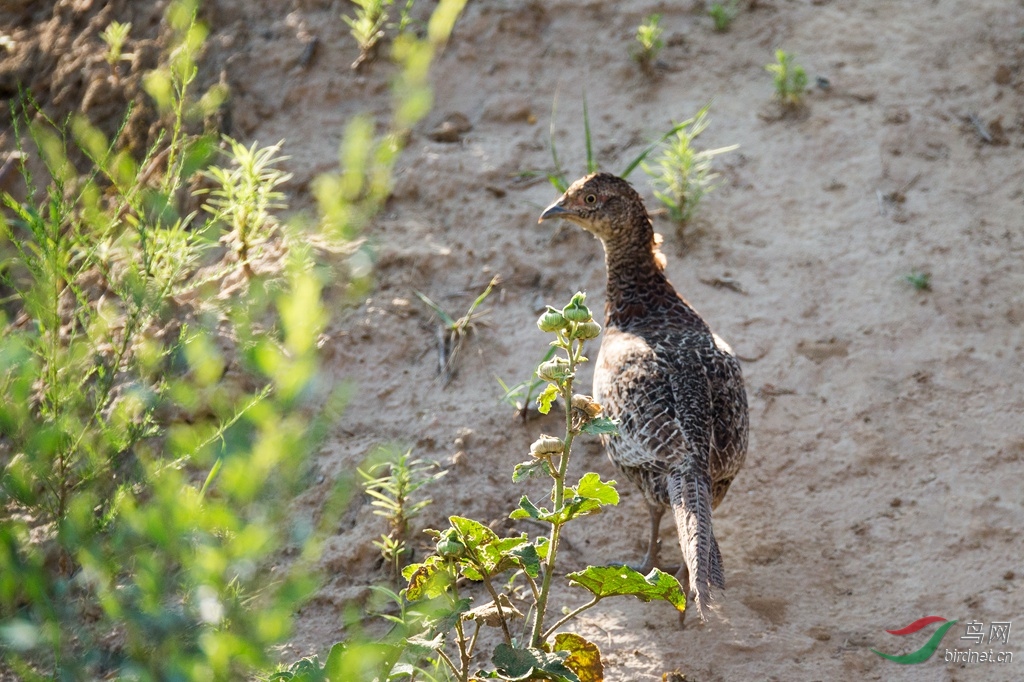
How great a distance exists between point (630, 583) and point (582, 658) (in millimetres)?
342

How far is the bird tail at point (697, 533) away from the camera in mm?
3412

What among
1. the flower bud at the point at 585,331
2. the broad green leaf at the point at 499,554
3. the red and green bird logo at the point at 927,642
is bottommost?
the red and green bird logo at the point at 927,642

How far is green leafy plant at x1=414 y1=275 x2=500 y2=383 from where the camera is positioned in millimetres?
5055

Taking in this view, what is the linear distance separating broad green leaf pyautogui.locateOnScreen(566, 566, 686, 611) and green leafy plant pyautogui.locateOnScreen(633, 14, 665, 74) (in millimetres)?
4240

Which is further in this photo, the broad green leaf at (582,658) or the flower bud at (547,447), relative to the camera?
the broad green leaf at (582,658)

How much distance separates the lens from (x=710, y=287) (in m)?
5.50

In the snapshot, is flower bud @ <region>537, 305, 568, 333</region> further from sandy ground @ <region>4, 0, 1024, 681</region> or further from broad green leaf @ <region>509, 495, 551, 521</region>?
sandy ground @ <region>4, 0, 1024, 681</region>

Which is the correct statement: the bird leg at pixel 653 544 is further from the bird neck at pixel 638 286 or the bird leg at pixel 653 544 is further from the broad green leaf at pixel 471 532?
the broad green leaf at pixel 471 532

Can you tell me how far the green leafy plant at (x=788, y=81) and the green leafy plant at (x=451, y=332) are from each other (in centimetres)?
226

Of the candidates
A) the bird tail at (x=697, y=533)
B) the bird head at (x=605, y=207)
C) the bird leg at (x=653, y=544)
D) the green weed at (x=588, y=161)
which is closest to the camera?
the bird tail at (x=697, y=533)

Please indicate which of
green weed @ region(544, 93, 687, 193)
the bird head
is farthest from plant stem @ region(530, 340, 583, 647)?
green weed @ region(544, 93, 687, 193)

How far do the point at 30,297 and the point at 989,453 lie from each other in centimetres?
427

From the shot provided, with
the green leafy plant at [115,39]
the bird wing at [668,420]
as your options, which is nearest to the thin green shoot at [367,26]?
the green leafy plant at [115,39]

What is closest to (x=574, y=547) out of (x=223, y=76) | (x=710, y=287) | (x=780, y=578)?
(x=780, y=578)
